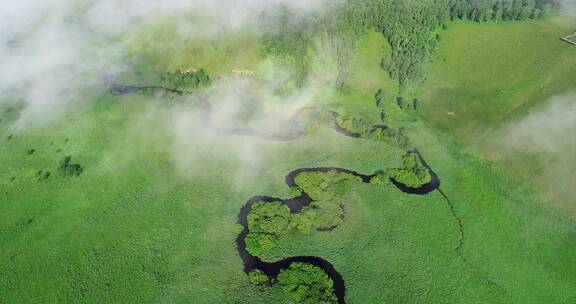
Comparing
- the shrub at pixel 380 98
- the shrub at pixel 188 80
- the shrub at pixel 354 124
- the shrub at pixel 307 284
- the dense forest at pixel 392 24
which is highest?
the dense forest at pixel 392 24

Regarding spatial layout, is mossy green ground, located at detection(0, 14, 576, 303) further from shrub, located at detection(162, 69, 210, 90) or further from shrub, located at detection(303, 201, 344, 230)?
shrub, located at detection(162, 69, 210, 90)

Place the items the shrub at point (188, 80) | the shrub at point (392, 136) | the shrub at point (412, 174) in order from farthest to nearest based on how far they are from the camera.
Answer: the shrub at point (188, 80)
the shrub at point (392, 136)
the shrub at point (412, 174)

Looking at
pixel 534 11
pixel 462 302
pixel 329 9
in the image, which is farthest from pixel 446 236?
pixel 534 11

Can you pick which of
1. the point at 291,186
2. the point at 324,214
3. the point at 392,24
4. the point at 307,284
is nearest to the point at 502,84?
the point at 392,24

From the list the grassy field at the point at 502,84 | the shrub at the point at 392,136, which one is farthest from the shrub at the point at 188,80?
the grassy field at the point at 502,84

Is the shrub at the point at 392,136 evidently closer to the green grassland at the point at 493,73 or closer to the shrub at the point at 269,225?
the green grassland at the point at 493,73

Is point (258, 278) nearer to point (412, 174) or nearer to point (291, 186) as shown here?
point (291, 186)

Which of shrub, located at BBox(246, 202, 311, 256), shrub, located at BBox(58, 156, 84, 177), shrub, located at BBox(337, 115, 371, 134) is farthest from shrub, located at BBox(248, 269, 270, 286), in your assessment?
shrub, located at BBox(337, 115, 371, 134)
